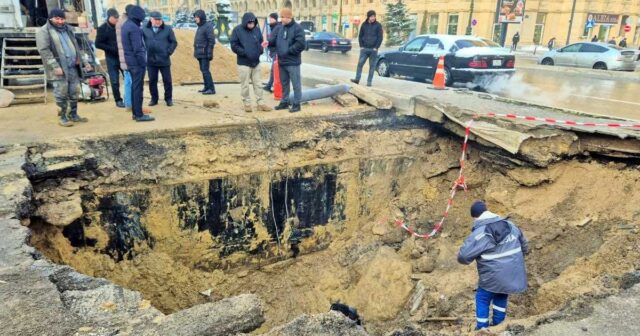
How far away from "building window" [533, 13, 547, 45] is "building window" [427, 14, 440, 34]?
8049 millimetres

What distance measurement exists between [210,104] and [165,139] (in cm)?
173

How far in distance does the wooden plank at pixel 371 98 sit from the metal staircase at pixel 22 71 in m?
5.92

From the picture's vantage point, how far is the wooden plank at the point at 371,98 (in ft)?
25.4

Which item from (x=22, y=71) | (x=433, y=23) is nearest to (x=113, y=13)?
(x=22, y=71)

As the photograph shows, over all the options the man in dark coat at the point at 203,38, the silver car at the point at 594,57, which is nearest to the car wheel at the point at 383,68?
the man in dark coat at the point at 203,38

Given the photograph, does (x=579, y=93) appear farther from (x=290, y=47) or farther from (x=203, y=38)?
(x=203, y=38)

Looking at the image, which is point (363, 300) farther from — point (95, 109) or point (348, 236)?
point (95, 109)

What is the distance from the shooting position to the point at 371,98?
7.91 meters

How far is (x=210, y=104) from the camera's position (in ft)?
25.6

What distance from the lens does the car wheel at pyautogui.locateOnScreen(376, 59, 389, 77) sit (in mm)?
14277

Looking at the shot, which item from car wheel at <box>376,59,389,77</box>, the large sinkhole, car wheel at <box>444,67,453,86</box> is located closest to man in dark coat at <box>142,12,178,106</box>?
the large sinkhole

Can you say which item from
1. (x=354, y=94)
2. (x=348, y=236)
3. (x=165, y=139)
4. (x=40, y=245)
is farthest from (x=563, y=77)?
(x=40, y=245)

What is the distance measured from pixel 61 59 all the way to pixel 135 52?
0.98m

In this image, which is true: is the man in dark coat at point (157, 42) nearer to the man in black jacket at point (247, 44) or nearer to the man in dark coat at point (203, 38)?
the man in dark coat at point (203, 38)
